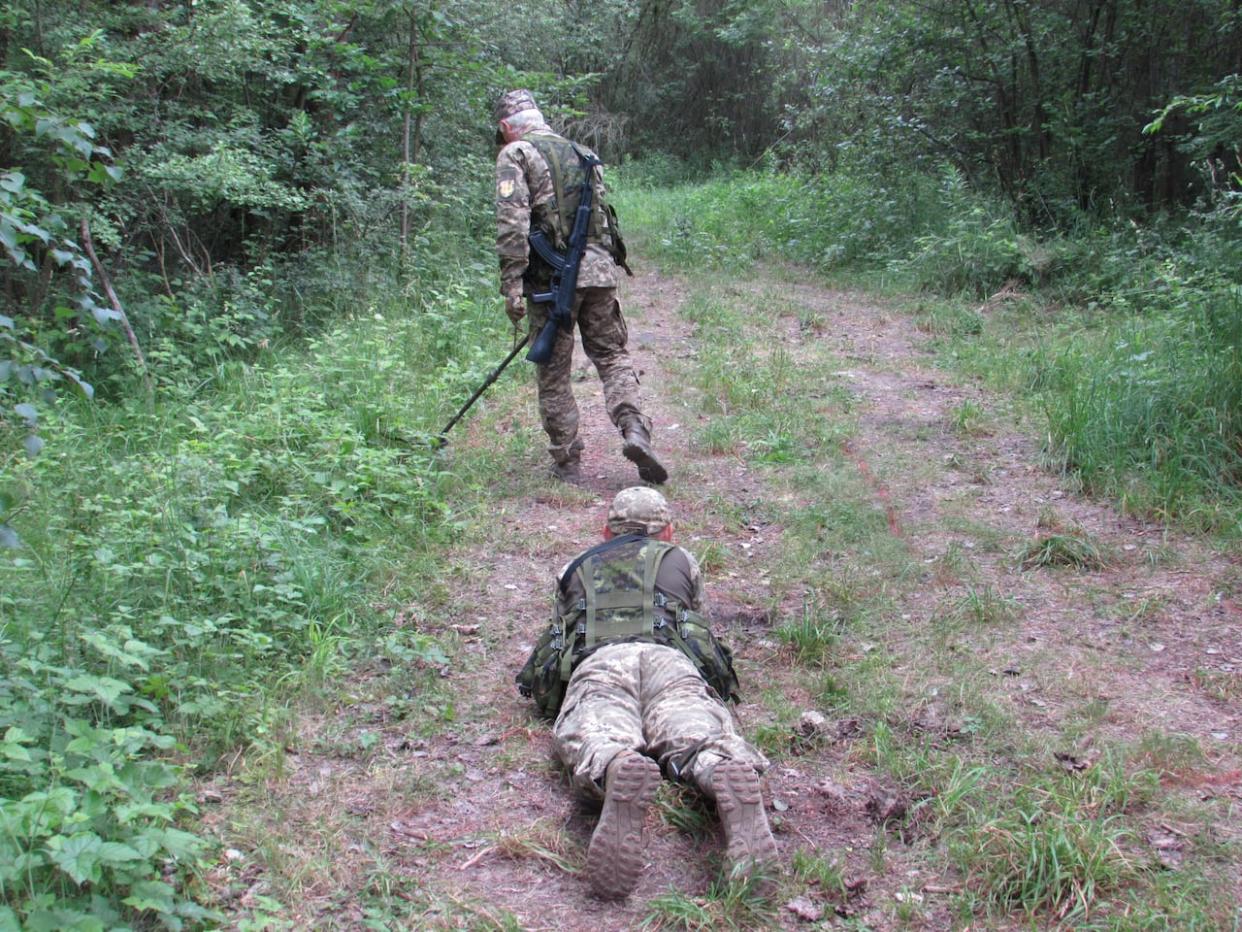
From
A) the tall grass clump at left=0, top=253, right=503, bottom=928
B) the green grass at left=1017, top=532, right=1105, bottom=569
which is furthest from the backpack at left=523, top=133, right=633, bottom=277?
the green grass at left=1017, top=532, right=1105, bottom=569

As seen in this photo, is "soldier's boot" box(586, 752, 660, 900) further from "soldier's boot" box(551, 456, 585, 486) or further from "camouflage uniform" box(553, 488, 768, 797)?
"soldier's boot" box(551, 456, 585, 486)

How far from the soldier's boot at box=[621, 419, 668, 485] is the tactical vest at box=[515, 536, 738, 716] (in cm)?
194

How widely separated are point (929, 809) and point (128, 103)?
8.47 m

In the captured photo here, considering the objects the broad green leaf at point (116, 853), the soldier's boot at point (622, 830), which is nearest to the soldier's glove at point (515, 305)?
the soldier's boot at point (622, 830)

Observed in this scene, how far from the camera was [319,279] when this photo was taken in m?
9.45

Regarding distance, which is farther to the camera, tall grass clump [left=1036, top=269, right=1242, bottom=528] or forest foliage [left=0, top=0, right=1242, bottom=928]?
tall grass clump [left=1036, top=269, right=1242, bottom=528]

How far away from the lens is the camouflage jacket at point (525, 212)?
5.77m

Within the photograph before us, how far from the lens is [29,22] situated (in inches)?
314

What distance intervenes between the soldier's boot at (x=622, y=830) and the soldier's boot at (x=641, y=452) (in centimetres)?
310

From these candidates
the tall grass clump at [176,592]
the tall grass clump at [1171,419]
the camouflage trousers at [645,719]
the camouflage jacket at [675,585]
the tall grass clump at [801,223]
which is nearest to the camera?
the tall grass clump at [176,592]

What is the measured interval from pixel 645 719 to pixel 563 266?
10.6 ft

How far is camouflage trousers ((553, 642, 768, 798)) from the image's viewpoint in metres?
3.15

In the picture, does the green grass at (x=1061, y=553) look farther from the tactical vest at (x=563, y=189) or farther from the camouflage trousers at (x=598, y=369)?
the tactical vest at (x=563, y=189)

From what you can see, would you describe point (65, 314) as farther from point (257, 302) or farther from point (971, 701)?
point (257, 302)
